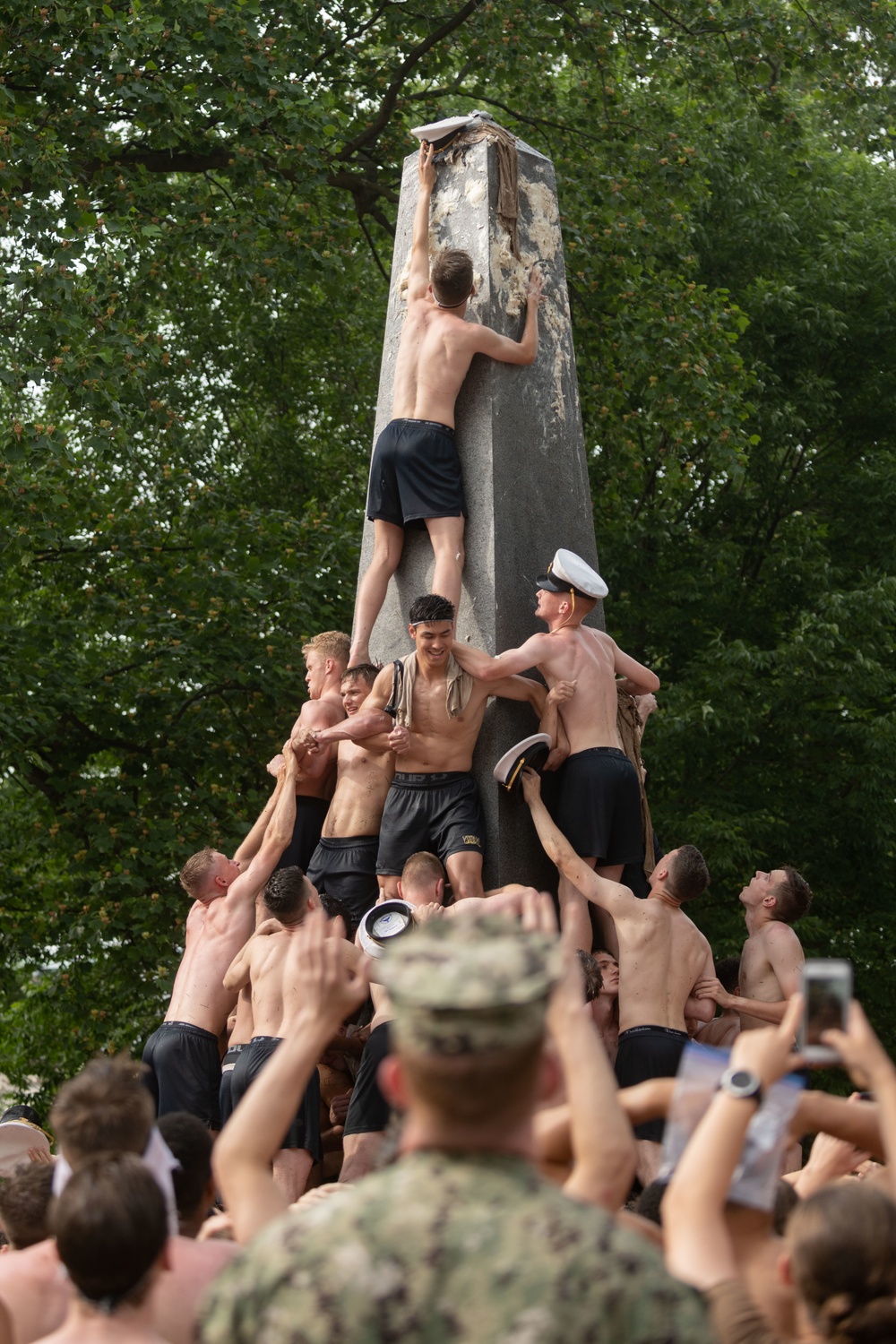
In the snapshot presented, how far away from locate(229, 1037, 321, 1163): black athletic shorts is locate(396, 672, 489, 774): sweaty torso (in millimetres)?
1554

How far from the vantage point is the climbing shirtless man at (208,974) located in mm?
7680

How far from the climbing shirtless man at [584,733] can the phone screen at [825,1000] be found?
15.7 ft

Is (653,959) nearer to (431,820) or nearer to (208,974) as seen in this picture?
(431,820)

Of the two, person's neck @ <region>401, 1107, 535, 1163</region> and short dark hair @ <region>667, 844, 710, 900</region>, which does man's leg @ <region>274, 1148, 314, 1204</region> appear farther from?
person's neck @ <region>401, 1107, 535, 1163</region>

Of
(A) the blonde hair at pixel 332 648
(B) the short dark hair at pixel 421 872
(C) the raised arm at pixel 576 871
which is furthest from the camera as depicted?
(A) the blonde hair at pixel 332 648

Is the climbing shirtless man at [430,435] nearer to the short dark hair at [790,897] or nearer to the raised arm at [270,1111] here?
the short dark hair at [790,897]

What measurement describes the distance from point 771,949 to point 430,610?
241 centimetres

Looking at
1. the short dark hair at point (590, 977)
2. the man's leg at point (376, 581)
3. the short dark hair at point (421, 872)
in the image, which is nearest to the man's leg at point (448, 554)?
the man's leg at point (376, 581)

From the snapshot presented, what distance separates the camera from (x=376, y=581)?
838 cm

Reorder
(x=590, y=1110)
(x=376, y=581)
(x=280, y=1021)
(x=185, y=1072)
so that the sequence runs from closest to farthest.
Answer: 1. (x=590, y=1110)
2. (x=280, y=1021)
3. (x=185, y=1072)
4. (x=376, y=581)

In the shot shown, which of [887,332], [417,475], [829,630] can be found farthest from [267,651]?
[887,332]

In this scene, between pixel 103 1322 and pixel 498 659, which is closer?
pixel 103 1322

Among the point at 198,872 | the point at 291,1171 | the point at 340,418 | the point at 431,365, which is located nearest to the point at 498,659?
the point at 431,365

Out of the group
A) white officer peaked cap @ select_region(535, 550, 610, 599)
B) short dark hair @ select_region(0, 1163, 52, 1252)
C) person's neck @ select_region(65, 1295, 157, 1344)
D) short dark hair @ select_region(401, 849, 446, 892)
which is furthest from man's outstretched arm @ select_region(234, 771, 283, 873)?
person's neck @ select_region(65, 1295, 157, 1344)
